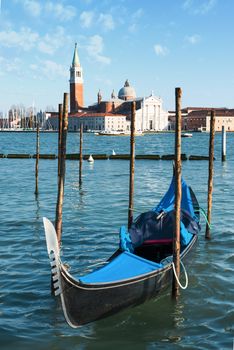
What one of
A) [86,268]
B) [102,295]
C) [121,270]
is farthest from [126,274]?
[86,268]

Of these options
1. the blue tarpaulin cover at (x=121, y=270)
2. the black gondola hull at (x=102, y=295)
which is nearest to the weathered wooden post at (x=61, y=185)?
the blue tarpaulin cover at (x=121, y=270)

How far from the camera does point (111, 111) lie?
389 ft

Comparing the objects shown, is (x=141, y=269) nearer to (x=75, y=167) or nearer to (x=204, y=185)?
(x=204, y=185)

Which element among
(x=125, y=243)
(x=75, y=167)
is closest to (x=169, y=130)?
(x=75, y=167)

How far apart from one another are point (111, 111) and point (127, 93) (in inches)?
427

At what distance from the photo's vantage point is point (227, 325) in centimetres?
604

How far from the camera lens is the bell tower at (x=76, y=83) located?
392 feet

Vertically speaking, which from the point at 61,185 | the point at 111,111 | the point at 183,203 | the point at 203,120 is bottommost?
the point at 183,203

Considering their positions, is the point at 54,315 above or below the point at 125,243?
below

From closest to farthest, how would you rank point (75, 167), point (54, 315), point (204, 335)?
point (204, 335) → point (54, 315) → point (75, 167)

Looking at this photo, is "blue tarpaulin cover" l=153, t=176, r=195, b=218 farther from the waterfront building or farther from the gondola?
the waterfront building

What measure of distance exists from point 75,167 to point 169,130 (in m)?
91.9

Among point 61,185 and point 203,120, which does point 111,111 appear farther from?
point 61,185

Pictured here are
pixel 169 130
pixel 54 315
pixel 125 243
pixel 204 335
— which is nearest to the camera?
pixel 204 335
